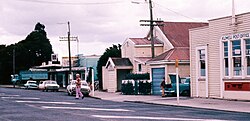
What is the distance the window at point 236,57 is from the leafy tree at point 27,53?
80.4 metres

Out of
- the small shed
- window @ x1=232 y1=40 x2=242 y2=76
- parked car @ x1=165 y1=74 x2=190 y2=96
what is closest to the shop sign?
window @ x1=232 y1=40 x2=242 y2=76

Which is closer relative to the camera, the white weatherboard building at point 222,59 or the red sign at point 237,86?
the red sign at point 237,86

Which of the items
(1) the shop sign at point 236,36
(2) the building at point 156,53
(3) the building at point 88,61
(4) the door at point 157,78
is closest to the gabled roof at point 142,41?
(2) the building at point 156,53

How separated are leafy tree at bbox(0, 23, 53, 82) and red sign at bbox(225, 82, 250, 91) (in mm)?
80063

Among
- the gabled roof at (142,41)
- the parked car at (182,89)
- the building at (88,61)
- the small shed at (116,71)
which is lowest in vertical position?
the parked car at (182,89)

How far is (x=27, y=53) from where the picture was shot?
4301 inches

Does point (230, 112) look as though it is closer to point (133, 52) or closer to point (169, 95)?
point (169, 95)

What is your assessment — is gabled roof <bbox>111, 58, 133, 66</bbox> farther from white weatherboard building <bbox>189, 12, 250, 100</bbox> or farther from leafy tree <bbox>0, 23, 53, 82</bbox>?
leafy tree <bbox>0, 23, 53, 82</bbox>

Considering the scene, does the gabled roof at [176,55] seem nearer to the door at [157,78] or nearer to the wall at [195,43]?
the door at [157,78]

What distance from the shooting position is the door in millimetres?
42281

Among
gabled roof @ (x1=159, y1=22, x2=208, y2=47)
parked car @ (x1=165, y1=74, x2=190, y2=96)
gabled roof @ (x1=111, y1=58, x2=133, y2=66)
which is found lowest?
parked car @ (x1=165, y1=74, x2=190, y2=96)

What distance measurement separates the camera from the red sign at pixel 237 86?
30.3m

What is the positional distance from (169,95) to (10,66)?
250 feet

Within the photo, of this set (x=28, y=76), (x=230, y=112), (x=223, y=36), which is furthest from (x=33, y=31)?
(x=230, y=112)
